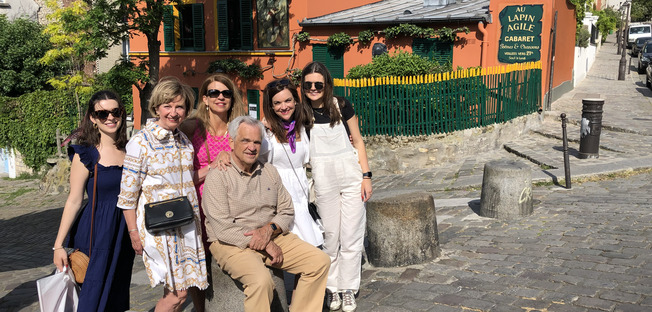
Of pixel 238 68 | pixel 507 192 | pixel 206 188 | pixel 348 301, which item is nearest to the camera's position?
pixel 206 188

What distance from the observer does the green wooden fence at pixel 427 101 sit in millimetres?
11867

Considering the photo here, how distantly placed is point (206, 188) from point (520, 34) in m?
11.9

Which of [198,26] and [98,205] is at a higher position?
[198,26]

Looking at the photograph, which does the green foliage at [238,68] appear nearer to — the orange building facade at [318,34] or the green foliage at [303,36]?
the orange building facade at [318,34]

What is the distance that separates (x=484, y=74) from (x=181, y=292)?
9544mm

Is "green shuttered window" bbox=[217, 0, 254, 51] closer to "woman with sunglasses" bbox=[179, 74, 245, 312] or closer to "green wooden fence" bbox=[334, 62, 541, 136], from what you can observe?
"green wooden fence" bbox=[334, 62, 541, 136]

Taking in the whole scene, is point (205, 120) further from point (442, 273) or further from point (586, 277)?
point (586, 277)

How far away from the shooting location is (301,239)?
14.4ft

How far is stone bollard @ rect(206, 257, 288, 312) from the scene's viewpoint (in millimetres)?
4223

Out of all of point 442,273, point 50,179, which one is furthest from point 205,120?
point 50,179

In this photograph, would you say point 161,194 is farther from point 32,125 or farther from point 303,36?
point 32,125

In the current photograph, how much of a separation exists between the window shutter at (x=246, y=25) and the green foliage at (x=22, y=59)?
11.3 m

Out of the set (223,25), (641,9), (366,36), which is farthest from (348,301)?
(641,9)

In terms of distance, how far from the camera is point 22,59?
26969 millimetres
